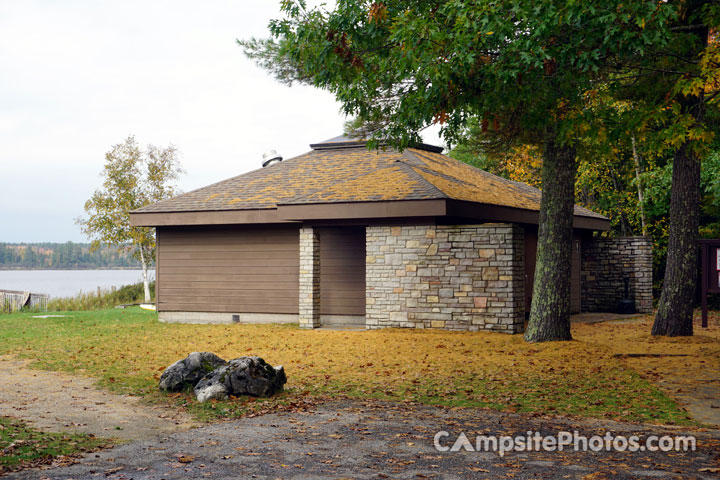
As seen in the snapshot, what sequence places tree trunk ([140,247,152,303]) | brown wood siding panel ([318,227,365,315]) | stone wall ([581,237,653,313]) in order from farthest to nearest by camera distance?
tree trunk ([140,247,152,303]), stone wall ([581,237,653,313]), brown wood siding panel ([318,227,365,315])

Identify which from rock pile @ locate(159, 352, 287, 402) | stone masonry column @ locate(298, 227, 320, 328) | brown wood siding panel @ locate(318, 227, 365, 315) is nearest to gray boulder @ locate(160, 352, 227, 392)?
rock pile @ locate(159, 352, 287, 402)

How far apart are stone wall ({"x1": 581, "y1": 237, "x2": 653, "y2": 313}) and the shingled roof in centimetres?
133

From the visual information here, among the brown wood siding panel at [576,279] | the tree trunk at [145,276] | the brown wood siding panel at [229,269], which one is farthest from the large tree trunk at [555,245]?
the tree trunk at [145,276]

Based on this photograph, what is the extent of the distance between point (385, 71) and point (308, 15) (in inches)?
70.9

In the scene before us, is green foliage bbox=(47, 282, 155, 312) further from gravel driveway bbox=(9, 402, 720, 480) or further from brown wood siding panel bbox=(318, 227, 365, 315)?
gravel driveway bbox=(9, 402, 720, 480)

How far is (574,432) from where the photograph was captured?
6523mm

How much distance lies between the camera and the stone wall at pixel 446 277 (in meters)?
14.4

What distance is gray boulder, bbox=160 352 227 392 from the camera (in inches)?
346

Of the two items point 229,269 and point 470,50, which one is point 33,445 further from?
point 229,269

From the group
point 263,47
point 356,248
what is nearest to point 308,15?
point 263,47

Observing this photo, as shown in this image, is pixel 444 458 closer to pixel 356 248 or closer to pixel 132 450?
pixel 132 450

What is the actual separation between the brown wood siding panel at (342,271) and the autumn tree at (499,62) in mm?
4243

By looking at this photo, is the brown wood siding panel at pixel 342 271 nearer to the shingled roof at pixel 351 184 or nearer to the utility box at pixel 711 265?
the shingled roof at pixel 351 184

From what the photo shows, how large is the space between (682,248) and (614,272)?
26.2 feet
